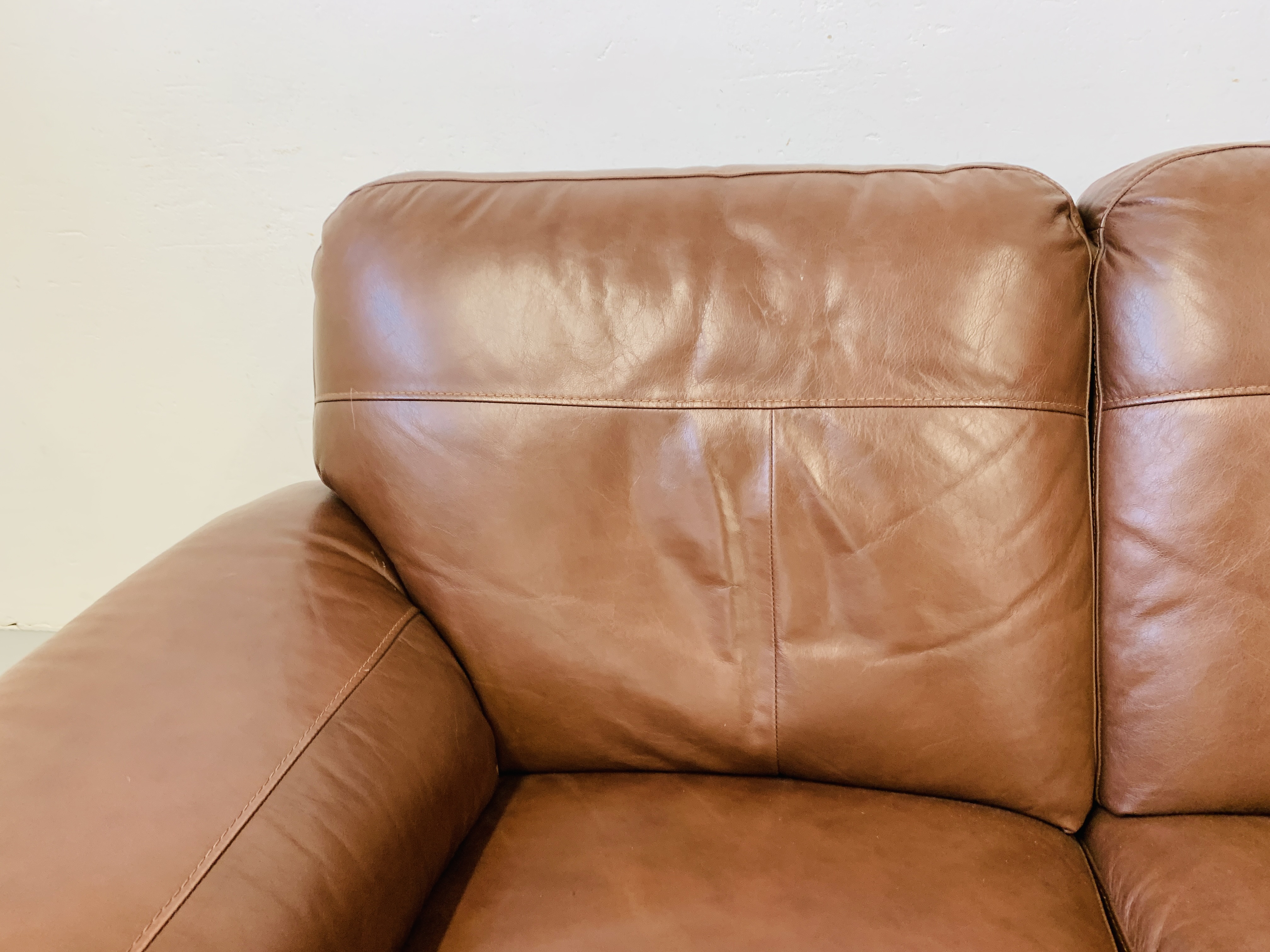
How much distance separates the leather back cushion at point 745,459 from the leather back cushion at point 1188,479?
0.11 ft

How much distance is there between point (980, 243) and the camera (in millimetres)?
750

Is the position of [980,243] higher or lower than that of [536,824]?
higher

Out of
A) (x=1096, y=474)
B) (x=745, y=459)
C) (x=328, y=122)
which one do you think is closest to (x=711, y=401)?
(x=745, y=459)

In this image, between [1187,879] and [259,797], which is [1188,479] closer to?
[1187,879]

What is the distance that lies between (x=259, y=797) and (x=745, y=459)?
49 cm

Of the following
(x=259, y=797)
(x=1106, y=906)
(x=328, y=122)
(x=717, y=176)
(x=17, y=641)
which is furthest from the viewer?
(x=17, y=641)

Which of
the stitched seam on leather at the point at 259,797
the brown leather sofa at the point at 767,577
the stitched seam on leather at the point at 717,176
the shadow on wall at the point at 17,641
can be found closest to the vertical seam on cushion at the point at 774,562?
the brown leather sofa at the point at 767,577

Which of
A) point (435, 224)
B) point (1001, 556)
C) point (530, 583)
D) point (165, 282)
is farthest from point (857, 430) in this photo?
point (165, 282)

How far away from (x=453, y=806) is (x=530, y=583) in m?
0.21

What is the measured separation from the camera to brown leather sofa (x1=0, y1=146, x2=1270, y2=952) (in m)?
0.69

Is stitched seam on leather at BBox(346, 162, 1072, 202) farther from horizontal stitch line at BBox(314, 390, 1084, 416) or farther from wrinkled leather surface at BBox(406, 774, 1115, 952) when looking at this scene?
wrinkled leather surface at BBox(406, 774, 1115, 952)

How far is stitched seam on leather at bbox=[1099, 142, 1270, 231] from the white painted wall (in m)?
0.25

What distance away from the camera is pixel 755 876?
0.71 m

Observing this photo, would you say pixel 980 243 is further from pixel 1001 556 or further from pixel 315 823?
pixel 315 823
